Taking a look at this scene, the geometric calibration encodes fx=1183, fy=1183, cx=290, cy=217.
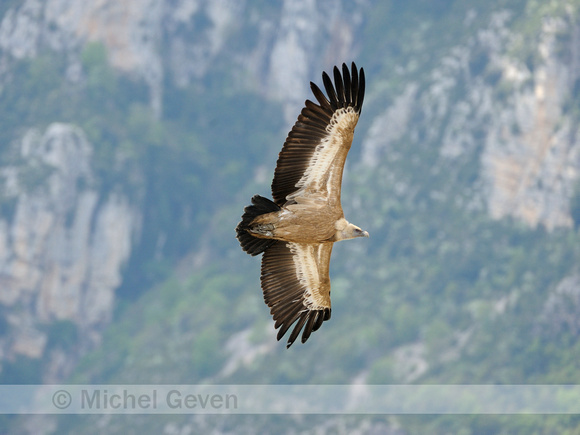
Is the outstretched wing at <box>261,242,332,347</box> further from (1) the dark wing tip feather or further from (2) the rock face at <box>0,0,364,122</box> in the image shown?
(2) the rock face at <box>0,0,364,122</box>

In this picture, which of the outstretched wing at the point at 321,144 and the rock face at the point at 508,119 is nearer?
the outstretched wing at the point at 321,144

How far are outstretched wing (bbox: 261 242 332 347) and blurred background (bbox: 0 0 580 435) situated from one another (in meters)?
87.8

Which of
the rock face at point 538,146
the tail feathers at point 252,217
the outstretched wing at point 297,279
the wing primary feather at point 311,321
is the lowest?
the wing primary feather at point 311,321

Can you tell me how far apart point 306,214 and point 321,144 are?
1.63 meters

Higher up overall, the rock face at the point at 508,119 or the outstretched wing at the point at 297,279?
the rock face at the point at 508,119

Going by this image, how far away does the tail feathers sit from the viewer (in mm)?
26750

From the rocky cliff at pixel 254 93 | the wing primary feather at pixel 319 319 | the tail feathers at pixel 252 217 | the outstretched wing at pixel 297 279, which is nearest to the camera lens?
the tail feathers at pixel 252 217

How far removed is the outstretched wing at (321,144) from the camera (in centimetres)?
2642

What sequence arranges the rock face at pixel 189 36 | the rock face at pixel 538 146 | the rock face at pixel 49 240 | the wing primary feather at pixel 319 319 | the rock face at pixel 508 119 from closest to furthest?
the wing primary feather at pixel 319 319 < the rock face at pixel 538 146 < the rock face at pixel 508 119 < the rock face at pixel 49 240 < the rock face at pixel 189 36

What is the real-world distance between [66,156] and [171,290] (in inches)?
942

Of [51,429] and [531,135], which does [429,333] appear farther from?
[51,429]

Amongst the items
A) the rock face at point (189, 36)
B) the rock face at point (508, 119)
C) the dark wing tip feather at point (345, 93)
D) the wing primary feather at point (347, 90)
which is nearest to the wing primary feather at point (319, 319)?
the dark wing tip feather at point (345, 93)

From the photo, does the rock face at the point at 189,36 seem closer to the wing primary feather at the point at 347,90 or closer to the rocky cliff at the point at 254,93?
the rocky cliff at the point at 254,93

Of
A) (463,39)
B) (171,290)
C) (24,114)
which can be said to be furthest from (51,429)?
(463,39)
